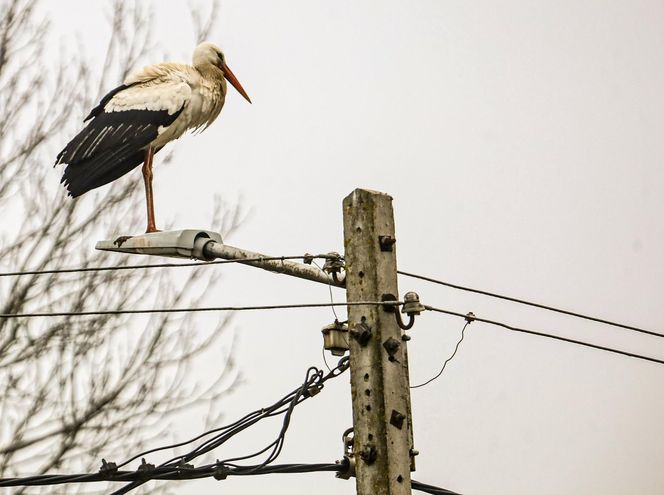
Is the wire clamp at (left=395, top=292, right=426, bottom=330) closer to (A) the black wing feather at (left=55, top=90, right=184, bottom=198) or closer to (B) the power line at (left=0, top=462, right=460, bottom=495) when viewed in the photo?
(B) the power line at (left=0, top=462, right=460, bottom=495)

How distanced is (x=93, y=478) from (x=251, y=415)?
0.79 meters

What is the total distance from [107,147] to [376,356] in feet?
13.8

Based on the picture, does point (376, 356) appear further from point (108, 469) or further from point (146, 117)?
point (146, 117)

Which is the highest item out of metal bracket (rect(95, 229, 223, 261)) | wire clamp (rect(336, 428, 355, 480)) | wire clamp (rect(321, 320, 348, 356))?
metal bracket (rect(95, 229, 223, 261))

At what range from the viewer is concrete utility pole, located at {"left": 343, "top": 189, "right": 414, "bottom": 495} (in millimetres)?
5512

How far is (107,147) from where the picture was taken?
9258 millimetres

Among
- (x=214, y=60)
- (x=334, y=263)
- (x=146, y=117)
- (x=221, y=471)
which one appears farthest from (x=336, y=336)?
(x=214, y=60)

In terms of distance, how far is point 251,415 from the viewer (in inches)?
246

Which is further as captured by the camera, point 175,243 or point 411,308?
point 175,243

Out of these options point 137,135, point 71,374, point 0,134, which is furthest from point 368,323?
point 0,134

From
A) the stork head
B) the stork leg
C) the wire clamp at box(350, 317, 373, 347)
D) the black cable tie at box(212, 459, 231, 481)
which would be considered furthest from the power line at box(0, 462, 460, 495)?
the stork head

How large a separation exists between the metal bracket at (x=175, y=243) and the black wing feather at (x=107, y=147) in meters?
2.53

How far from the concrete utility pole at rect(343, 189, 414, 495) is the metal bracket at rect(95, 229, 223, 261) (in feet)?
2.94

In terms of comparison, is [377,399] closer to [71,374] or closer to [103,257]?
[71,374]
